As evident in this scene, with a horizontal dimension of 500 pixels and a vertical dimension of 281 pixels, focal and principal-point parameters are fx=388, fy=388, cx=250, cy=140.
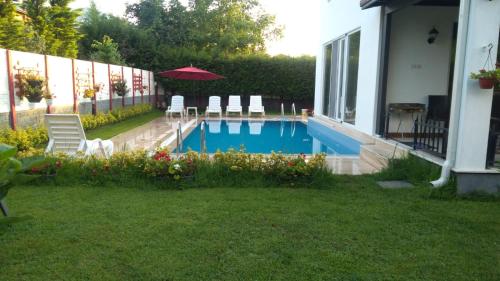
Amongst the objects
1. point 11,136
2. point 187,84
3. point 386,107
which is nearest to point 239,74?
point 187,84

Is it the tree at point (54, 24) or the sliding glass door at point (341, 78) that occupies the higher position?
the tree at point (54, 24)

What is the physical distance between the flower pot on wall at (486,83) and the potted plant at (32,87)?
797 cm

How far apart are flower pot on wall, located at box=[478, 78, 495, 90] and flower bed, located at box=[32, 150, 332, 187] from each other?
1.99 meters

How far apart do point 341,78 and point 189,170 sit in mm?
7036

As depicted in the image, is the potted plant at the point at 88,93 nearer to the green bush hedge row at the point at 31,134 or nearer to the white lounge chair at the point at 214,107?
the green bush hedge row at the point at 31,134

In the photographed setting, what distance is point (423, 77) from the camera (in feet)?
25.8

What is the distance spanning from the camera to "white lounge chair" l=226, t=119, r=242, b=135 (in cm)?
1189

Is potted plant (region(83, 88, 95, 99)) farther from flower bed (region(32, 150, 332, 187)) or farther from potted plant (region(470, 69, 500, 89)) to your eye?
potted plant (region(470, 69, 500, 89))

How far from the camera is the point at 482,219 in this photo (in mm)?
3787

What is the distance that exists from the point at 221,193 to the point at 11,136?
179 inches

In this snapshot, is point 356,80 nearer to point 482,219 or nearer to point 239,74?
point 482,219

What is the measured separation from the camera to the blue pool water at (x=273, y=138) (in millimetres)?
8945

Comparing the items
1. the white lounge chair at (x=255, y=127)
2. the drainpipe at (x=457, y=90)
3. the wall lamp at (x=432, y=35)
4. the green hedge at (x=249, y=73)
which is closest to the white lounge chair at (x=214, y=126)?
the white lounge chair at (x=255, y=127)

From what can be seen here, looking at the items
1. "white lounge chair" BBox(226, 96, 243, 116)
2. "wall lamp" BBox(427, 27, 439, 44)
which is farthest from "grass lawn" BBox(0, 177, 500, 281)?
"white lounge chair" BBox(226, 96, 243, 116)
